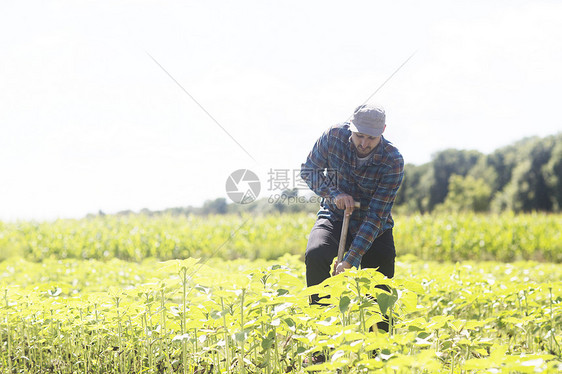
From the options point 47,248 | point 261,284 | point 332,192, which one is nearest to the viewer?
point 261,284

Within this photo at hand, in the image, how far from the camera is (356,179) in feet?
10.2

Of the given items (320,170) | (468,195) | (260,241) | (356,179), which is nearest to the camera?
(356,179)

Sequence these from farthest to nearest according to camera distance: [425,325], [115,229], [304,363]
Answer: [115,229], [304,363], [425,325]

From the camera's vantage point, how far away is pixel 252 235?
34.3 feet

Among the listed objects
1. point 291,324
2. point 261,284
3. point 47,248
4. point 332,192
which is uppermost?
point 332,192

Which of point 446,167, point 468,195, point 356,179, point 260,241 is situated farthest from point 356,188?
point 446,167

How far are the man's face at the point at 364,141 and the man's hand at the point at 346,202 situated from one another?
1.04 ft

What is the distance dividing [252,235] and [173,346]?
7.79 metres

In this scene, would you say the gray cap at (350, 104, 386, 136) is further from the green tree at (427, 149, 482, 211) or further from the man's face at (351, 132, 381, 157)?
the green tree at (427, 149, 482, 211)

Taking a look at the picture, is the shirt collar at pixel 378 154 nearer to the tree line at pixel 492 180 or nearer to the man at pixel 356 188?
the man at pixel 356 188

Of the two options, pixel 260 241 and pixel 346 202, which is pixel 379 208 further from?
pixel 260 241

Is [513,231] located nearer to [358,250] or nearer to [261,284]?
[358,250]

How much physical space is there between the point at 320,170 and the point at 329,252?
2.04 ft

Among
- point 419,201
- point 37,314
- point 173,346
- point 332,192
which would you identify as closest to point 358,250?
point 332,192
